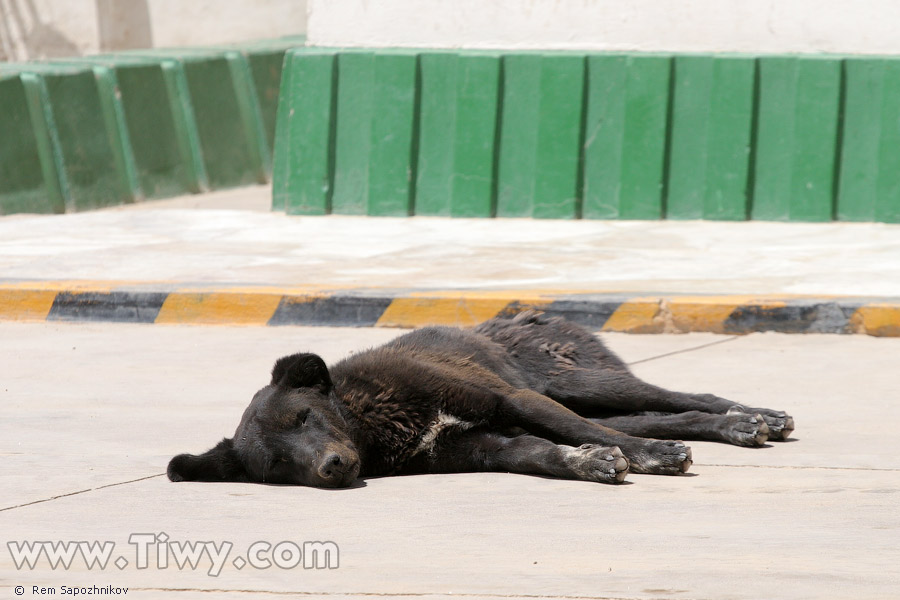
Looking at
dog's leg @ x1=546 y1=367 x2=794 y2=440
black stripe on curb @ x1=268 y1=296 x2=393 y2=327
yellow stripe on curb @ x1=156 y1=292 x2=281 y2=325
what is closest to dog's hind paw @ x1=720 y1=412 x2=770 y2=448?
dog's leg @ x1=546 y1=367 x2=794 y2=440

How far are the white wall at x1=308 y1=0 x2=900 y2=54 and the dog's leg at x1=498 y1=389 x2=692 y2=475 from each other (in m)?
5.53

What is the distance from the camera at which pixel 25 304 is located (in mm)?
7973

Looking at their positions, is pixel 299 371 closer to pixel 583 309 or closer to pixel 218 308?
pixel 583 309

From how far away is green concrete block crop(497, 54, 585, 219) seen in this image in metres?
9.83

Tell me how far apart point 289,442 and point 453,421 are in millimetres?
602

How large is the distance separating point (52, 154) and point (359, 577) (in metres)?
8.94

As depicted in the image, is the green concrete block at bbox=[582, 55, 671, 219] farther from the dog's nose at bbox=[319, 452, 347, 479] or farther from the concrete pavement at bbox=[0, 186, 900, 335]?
the dog's nose at bbox=[319, 452, 347, 479]

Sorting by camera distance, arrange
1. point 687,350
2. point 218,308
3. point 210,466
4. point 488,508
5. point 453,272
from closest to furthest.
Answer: point 488,508
point 210,466
point 687,350
point 218,308
point 453,272

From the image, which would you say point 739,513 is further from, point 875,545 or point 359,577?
point 359,577

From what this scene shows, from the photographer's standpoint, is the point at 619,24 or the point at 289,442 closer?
the point at 289,442

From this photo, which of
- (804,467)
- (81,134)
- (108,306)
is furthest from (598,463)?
(81,134)

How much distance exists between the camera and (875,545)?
371cm

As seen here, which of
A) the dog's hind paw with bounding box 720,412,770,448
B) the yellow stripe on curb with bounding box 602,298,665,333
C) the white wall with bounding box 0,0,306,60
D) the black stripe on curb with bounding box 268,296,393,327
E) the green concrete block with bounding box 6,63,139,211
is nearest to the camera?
the dog's hind paw with bounding box 720,412,770,448

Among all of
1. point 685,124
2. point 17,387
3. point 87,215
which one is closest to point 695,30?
point 685,124
